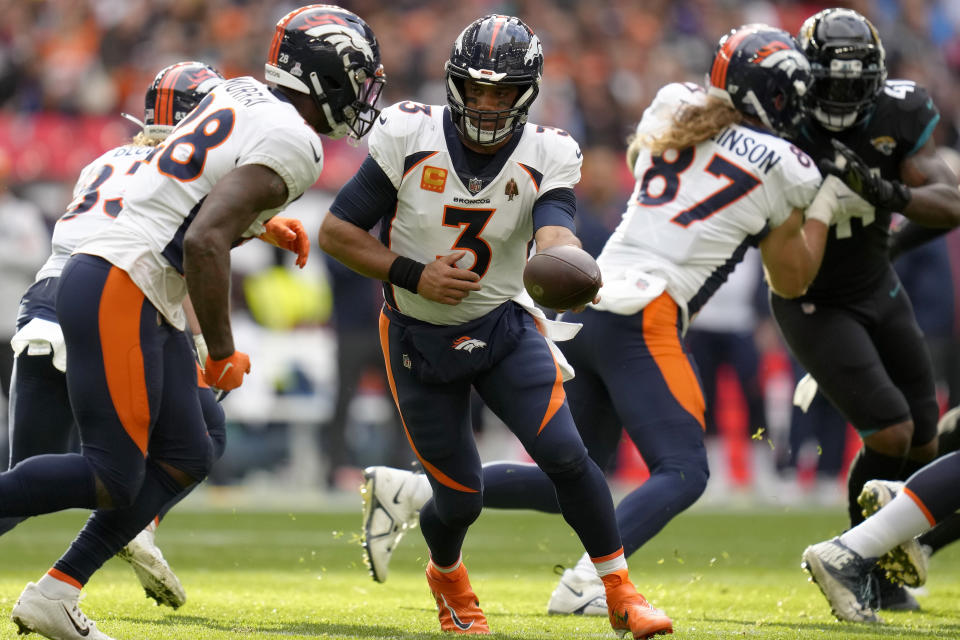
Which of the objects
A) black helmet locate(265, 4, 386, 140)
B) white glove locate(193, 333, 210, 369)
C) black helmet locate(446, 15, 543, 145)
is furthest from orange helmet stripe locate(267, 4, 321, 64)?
white glove locate(193, 333, 210, 369)

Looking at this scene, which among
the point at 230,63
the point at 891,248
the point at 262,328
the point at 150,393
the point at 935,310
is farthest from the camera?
the point at 230,63

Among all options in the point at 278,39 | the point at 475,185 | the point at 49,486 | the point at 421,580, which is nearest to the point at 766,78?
the point at 475,185

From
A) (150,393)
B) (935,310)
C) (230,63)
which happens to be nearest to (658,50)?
(230,63)

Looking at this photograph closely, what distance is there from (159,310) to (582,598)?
1844mm

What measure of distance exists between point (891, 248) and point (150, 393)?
323 cm

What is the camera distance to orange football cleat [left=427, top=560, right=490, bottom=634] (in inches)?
170

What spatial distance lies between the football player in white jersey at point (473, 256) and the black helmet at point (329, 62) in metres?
0.12

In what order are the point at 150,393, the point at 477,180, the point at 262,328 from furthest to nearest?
1. the point at 262,328
2. the point at 477,180
3. the point at 150,393

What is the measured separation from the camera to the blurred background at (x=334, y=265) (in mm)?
10336

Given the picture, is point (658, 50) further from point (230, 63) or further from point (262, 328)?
point (262, 328)

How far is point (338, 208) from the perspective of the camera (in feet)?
13.5

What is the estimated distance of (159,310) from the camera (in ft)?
12.5

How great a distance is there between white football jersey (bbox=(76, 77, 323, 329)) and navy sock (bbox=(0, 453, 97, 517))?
48 cm

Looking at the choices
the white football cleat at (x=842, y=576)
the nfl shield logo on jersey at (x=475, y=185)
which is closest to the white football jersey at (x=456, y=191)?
the nfl shield logo on jersey at (x=475, y=185)
